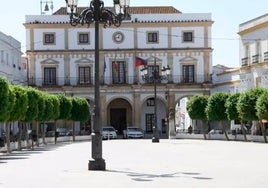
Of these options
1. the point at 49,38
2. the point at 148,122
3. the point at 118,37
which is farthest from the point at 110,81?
the point at 49,38

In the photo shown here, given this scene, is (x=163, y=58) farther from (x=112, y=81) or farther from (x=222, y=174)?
(x=222, y=174)

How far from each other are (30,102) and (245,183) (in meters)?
25.7

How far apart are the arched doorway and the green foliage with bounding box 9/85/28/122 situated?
109ft

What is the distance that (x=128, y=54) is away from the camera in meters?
67.4

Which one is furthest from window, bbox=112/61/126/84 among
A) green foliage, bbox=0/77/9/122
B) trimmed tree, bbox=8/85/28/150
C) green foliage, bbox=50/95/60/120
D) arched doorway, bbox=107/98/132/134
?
green foliage, bbox=0/77/9/122

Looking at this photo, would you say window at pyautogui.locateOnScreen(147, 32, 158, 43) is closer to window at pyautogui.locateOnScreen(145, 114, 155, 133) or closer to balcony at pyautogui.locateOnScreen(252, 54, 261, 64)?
window at pyautogui.locateOnScreen(145, 114, 155, 133)

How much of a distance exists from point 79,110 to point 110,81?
891cm

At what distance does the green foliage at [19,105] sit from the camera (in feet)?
112

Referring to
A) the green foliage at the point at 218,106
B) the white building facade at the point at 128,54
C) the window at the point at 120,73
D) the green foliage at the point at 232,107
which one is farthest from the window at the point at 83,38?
the green foliage at the point at 232,107

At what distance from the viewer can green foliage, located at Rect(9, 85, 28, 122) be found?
34.2 m

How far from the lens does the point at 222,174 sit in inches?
683

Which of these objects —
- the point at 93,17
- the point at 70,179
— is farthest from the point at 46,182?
the point at 93,17

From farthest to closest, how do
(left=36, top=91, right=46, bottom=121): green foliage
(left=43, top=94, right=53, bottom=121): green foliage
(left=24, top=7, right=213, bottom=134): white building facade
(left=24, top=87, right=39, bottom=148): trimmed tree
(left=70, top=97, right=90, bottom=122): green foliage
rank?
1. (left=24, top=7, right=213, bottom=134): white building facade
2. (left=70, top=97, right=90, bottom=122): green foliage
3. (left=43, top=94, right=53, bottom=121): green foliage
4. (left=36, top=91, right=46, bottom=121): green foliage
5. (left=24, top=87, right=39, bottom=148): trimmed tree

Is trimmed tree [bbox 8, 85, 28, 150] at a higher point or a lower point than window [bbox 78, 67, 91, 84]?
lower
